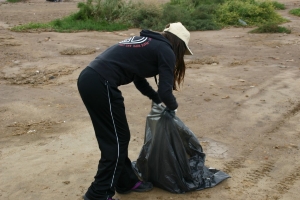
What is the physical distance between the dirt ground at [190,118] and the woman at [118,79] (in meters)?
0.55

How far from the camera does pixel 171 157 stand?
13.0ft

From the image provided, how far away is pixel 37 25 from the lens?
13.5 meters

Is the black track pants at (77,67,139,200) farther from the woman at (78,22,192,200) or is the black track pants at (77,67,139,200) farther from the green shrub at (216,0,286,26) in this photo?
the green shrub at (216,0,286,26)

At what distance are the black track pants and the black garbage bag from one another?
0.33m

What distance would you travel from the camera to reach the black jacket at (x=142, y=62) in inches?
134

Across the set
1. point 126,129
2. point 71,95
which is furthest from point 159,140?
point 71,95

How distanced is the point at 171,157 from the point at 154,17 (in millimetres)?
10594

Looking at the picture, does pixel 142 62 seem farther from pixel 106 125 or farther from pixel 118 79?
pixel 106 125

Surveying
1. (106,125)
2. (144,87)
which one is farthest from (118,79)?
(144,87)

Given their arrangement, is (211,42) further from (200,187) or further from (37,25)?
(200,187)

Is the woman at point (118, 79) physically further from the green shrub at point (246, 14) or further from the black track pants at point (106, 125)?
the green shrub at point (246, 14)

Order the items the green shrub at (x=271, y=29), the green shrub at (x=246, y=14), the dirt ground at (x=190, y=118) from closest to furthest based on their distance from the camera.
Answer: the dirt ground at (x=190, y=118)
the green shrub at (x=271, y=29)
the green shrub at (x=246, y=14)

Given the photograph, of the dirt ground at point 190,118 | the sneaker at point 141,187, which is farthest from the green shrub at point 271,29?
the sneaker at point 141,187

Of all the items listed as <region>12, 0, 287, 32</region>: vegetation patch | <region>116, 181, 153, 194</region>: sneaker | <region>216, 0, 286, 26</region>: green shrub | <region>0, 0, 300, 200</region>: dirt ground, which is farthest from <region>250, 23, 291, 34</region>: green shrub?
<region>116, 181, 153, 194</region>: sneaker
